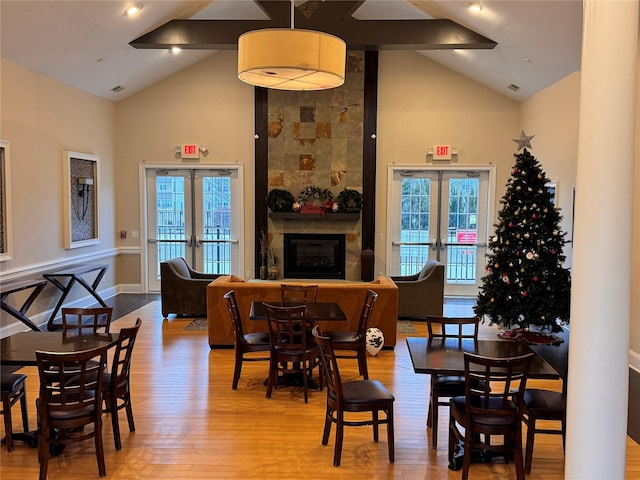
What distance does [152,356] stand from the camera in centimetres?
615

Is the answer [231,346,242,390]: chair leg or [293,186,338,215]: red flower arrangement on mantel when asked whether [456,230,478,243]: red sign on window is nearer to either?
[293,186,338,215]: red flower arrangement on mantel

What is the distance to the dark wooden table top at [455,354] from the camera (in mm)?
3413

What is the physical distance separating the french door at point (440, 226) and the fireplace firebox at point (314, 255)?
0.99 meters

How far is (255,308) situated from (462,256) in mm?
6181

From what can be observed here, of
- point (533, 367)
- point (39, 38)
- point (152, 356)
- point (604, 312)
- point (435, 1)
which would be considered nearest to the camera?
point (604, 312)

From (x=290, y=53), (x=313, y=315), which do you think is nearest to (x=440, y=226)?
(x=313, y=315)

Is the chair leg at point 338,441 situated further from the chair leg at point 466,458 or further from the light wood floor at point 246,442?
the chair leg at point 466,458

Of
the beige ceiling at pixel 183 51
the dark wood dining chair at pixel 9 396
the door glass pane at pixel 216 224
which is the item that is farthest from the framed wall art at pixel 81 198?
the dark wood dining chair at pixel 9 396

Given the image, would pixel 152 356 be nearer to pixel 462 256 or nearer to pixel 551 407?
pixel 551 407

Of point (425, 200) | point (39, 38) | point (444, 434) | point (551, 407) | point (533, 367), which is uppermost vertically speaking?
point (39, 38)

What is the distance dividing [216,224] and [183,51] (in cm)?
325

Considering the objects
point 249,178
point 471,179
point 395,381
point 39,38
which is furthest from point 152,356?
point 471,179

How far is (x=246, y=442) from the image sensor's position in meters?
3.97

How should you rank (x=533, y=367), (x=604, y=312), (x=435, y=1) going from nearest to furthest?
(x=604, y=312) → (x=533, y=367) → (x=435, y=1)
